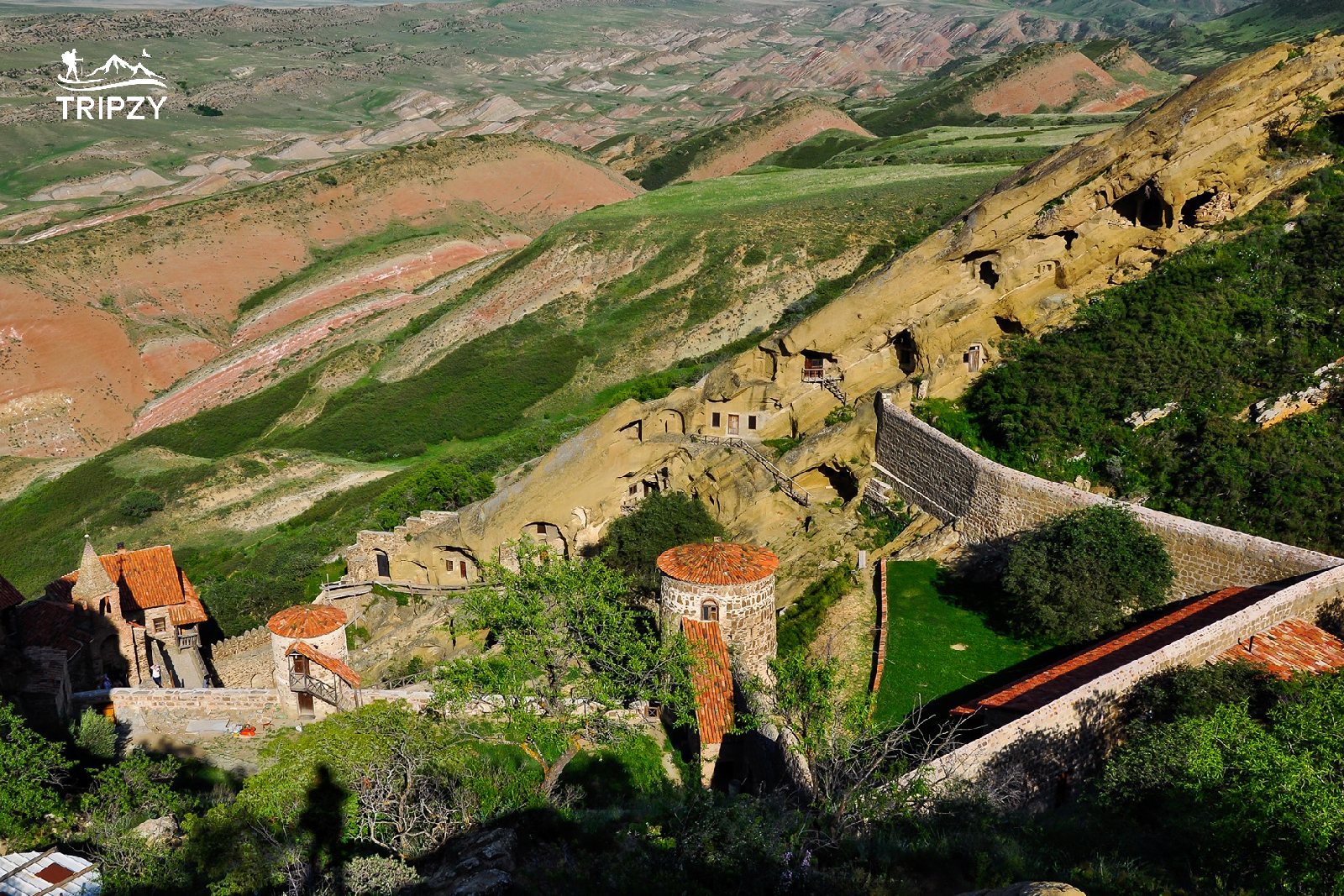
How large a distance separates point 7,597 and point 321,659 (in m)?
10.1

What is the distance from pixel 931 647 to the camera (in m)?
22.7

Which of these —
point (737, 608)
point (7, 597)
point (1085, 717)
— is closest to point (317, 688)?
point (737, 608)

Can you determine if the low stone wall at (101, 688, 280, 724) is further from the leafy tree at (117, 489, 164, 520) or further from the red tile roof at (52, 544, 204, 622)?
the leafy tree at (117, 489, 164, 520)

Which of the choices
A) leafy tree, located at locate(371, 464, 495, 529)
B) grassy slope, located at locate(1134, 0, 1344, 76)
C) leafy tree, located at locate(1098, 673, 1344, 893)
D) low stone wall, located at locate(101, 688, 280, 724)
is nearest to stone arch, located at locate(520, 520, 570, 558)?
leafy tree, located at locate(371, 464, 495, 529)

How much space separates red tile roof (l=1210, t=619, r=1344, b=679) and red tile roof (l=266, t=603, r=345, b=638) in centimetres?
1928

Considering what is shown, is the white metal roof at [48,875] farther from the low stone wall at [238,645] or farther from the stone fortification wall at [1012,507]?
the stone fortification wall at [1012,507]

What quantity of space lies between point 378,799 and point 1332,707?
1434cm

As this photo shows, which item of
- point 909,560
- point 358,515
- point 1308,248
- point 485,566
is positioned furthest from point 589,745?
point 358,515

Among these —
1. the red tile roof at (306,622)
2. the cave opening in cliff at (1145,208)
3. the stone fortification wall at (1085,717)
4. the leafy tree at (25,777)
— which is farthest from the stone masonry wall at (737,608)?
the cave opening in cliff at (1145,208)

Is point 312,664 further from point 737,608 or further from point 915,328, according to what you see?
point 915,328

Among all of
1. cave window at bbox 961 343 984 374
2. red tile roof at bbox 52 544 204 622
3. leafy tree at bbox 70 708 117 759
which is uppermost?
cave window at bbox 961 343 984 374

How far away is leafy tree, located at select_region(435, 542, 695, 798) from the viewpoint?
715 inches

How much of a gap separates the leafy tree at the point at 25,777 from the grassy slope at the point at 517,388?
93.1ft

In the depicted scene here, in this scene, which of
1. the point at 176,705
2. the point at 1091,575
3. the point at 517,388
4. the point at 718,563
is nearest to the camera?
the point at 1091,575
